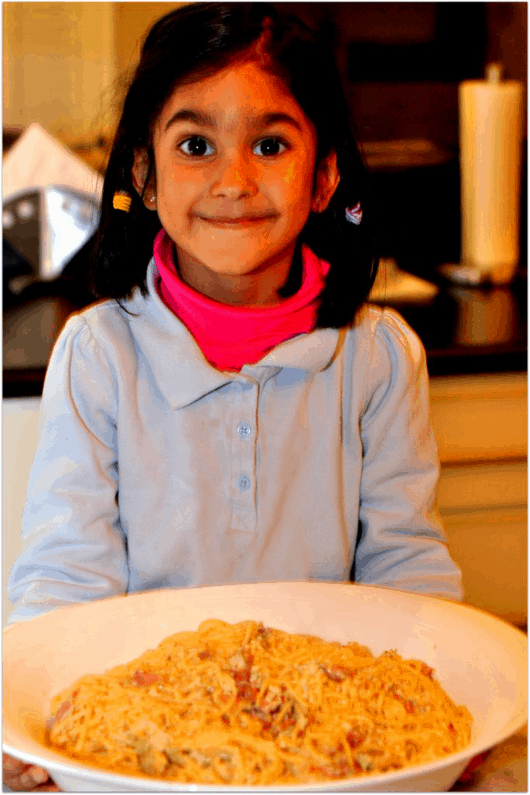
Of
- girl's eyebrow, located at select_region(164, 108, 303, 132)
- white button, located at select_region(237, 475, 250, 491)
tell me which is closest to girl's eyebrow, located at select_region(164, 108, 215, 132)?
girl's eyebrow, located at select_region(164, 108, 303, 132)

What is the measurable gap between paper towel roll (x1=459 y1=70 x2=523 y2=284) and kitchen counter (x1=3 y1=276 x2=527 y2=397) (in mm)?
152

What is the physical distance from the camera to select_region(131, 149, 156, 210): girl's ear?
3.72ft

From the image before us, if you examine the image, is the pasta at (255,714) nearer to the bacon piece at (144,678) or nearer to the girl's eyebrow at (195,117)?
the bacon piece at (144,678)

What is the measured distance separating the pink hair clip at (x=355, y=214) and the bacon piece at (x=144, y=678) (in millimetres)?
646

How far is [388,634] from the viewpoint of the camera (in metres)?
0.83

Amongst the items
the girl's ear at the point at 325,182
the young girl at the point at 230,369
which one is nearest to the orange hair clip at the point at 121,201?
the young girl at the point at 230,369

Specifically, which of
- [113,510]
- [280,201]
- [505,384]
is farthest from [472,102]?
[113,510]

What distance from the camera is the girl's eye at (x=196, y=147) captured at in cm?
100

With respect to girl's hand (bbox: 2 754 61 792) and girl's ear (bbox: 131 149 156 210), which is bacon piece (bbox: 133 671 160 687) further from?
girl's ear (bbox: 131 149 156 210)

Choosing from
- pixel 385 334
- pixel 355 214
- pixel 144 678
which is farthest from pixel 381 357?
pixel 144 678

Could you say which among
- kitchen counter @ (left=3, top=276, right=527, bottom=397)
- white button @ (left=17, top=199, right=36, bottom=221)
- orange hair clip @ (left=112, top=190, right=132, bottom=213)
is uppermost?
white button @ (left=17, top=199, right=36, bottom=221)

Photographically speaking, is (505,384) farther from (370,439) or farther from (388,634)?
(388,634)

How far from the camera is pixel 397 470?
115cm

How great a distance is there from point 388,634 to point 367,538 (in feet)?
1.02
